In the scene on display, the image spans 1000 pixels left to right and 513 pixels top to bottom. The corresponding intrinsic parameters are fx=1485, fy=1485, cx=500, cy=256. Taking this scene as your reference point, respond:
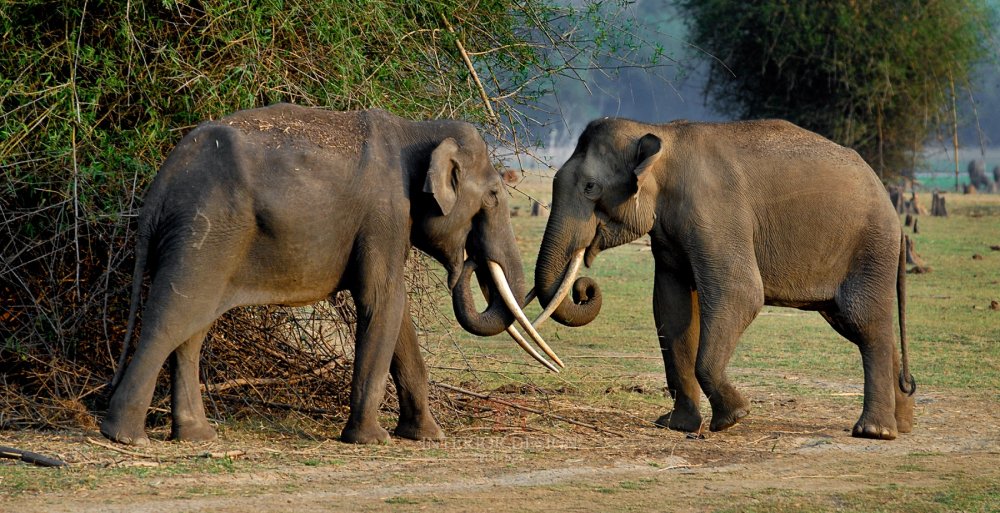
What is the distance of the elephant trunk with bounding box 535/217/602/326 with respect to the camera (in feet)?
28.2

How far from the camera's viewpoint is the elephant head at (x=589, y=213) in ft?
28.1

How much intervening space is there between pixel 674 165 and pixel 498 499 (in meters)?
2.87

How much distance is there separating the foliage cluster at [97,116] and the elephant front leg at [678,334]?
6.78 ft

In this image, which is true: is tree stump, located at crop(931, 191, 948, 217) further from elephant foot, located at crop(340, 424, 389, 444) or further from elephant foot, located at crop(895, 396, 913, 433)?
elephant foot, located at crop(340, 424, 389, 444)

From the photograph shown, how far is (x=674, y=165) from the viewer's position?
28.0 ft

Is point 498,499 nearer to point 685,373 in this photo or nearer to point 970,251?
point 685,373

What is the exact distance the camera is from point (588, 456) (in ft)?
24.6

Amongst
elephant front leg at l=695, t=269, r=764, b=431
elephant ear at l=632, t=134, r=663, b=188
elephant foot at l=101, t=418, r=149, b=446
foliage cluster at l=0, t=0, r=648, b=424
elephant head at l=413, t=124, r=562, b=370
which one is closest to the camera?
elephant foot at l=101, t=418, r=149, b=446

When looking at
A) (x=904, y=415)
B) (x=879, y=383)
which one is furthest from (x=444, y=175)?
(x=904, y=415)

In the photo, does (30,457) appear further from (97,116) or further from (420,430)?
(97,116)

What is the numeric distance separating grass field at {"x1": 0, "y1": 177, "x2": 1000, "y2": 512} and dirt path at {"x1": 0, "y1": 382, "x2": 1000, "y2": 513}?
13 millimetres

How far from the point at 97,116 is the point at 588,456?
10.9ft

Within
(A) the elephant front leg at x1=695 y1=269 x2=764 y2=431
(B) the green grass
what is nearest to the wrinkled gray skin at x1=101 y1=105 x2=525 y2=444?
(A) the elephant front leg at x1=695 y1=269 x2=764 y2=431

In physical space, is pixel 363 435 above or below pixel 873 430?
below
